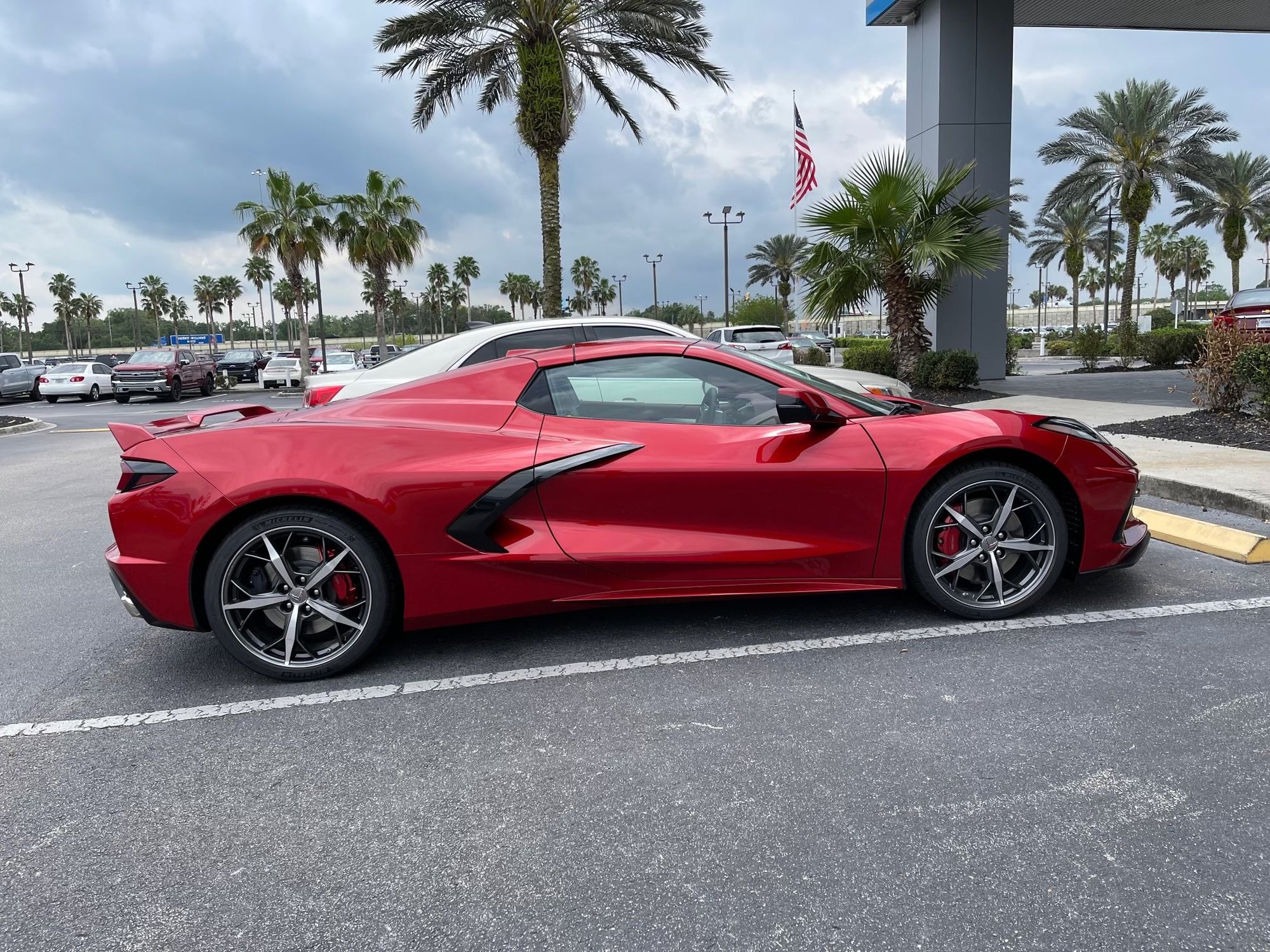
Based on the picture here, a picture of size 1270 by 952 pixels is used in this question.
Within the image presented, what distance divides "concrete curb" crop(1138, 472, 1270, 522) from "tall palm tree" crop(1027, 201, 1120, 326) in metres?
54.2

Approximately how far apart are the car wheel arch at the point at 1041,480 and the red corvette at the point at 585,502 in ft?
0.04

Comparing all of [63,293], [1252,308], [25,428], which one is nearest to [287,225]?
[25,428]

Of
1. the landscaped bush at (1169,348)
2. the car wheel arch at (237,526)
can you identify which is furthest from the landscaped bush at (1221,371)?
the landscaped bush at (1169,348)

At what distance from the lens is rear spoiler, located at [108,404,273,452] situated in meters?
3.71

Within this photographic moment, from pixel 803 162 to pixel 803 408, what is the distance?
74.4 feet

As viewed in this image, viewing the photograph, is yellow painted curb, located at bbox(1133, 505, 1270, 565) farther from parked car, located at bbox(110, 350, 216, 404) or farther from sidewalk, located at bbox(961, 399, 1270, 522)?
parked car, located at bbox(110, 350, 216, 404)

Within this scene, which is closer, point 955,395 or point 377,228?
point 955,395

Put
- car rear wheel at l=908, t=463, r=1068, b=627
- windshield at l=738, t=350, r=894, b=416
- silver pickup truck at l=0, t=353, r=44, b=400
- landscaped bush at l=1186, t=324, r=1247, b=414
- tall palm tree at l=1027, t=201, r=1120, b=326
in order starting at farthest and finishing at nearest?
tall palm tree at l=1027, t=201, r=1120, b=326 < silver pickup truck at l=0, t=353, r=44, b=400 < landscaped bush at l=1186, t=324, r=1247, b=414 < windshield at l=738, t=350, r=894, b=416 < car rear wheel at l=908, t=463, r=1068, b=627

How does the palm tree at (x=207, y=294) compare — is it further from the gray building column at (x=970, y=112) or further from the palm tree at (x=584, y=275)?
the gray building column at (x=970, y=112)

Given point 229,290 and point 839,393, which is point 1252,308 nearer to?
point 839,393

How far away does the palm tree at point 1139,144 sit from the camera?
97.2 feet

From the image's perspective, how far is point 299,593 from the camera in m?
3.54

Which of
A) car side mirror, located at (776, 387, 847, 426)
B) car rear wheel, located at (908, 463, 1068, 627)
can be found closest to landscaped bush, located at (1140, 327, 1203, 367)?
car rear wheel, located at (908, 463, 1068, 627)

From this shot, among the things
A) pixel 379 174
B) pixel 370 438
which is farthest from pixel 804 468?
pixel 379 174
